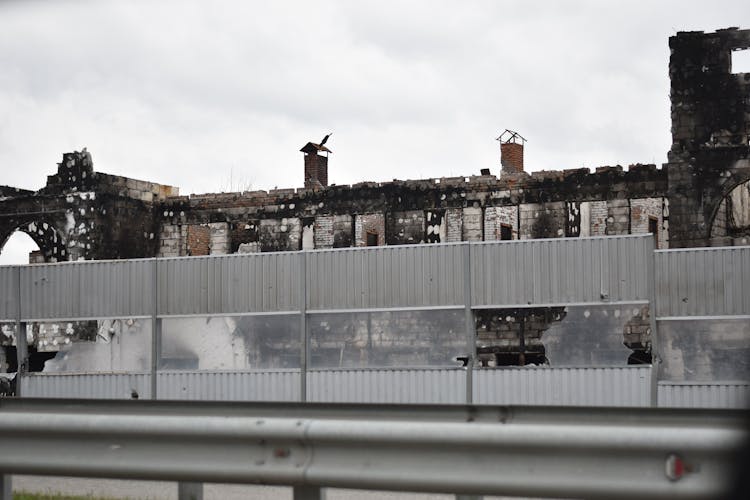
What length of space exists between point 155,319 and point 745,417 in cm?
2325

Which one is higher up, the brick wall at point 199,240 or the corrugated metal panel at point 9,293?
the brick wall at point 199,240

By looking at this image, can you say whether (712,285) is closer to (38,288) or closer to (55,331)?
(38,288)

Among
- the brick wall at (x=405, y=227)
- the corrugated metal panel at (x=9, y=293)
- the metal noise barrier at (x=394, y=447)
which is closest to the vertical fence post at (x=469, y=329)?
the corrugated metal panel at (x=9, y=293)

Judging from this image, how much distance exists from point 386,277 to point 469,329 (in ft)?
7.33

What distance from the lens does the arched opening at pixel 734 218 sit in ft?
115

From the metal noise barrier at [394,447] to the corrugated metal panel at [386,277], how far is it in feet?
56.8

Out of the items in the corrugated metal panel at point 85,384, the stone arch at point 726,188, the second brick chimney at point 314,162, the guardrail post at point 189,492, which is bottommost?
the corrugated metal panel at point 85,384

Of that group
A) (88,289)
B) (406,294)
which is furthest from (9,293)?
(406,294)

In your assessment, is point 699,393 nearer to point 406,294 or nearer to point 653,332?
point 653,332

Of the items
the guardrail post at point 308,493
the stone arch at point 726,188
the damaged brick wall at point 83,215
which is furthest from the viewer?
the damaged brick wall at point 83,215

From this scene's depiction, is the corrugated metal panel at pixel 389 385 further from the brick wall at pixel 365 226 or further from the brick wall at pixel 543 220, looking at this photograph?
the brick wall at pixel 365 226

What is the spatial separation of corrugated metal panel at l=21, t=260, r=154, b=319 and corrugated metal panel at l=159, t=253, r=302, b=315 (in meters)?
0.51

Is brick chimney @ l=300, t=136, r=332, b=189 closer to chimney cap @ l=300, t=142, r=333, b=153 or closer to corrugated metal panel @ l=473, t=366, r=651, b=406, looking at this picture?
chimney cap @ l=300, t=142, r=333, b=153

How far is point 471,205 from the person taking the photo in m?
→ 38.4
